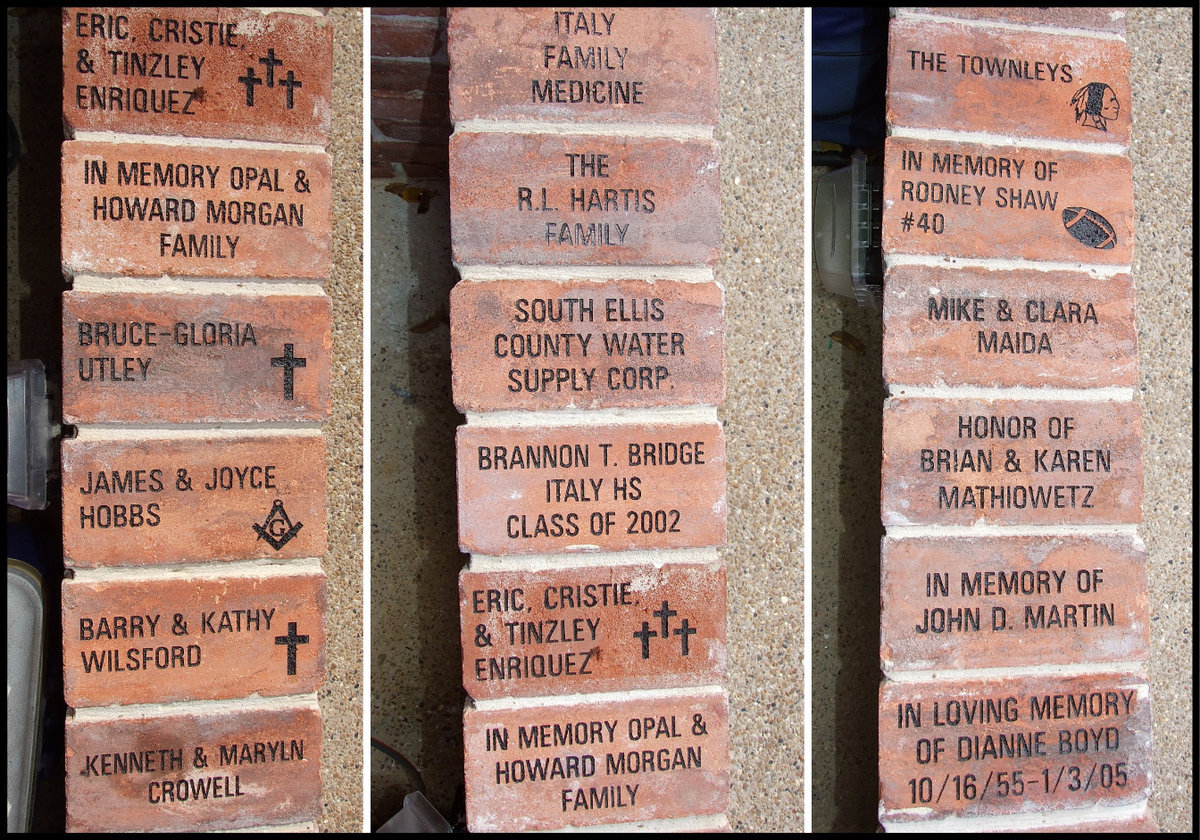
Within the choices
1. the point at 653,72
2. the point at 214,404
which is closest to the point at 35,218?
the point at 214,404

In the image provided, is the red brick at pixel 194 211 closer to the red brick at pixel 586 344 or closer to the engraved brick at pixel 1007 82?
the red brick at pixel 586 344

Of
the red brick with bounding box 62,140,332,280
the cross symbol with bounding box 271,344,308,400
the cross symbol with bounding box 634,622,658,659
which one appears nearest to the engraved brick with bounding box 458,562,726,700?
the cross symbol with bounding box 634,622,658,659

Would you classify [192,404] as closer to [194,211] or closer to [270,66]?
[194,211]

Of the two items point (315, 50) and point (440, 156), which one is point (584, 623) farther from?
point (315, 50)

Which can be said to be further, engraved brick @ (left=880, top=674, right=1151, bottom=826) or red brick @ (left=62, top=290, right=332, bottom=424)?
engraved brick @ (left=880, top=674, right=1151, bottom=826)

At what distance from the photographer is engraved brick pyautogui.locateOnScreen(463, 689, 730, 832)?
102 centimetres

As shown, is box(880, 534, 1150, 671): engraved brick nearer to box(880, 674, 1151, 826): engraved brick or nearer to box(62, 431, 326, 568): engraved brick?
box(880, 674, 1151, 826): engraved brick

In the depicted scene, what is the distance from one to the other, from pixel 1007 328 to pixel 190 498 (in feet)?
3.76

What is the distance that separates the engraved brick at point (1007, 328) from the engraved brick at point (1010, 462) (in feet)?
0.13

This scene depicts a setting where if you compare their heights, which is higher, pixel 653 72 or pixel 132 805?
pixel 653 72

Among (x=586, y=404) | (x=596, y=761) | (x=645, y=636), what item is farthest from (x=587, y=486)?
(x=596, y=761)

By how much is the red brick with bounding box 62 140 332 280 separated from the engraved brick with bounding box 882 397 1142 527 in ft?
2.75

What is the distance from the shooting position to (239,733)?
1025 mm

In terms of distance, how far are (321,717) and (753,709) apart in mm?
644
